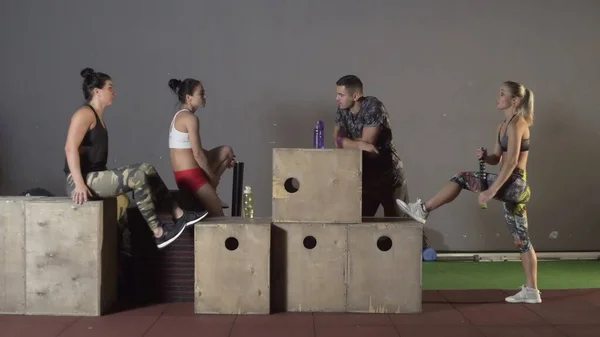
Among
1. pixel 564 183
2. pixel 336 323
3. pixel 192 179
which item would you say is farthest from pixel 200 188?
pixel 564 183

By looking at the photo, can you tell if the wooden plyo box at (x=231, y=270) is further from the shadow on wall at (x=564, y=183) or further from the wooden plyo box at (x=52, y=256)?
the shadow on wall at (x=564, y=183)

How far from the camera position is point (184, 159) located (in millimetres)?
4102

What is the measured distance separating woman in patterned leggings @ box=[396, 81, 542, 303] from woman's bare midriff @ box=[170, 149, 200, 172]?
1437mm

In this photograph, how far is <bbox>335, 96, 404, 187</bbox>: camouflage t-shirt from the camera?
432cm

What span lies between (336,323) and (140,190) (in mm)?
1445

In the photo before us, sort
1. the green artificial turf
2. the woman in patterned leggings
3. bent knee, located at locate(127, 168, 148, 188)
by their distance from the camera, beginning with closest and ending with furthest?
1. bent knee, located at locate(127, 168, 148, 188)
2. the woman in patterned leggings
3. the green artificial turf

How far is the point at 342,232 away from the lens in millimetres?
3699

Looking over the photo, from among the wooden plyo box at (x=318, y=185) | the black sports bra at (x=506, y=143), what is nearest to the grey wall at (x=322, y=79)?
the black sports bra at (x=506, y=143)

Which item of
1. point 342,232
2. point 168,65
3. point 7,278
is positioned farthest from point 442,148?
point 7,278

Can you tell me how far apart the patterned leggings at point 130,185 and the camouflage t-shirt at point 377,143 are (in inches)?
58.2

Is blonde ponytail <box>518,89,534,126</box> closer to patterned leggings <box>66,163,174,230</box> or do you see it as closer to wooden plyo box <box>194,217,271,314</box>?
wooden plyo box <box>194,217,271,314</box>

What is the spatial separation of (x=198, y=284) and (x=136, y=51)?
8.76 ft

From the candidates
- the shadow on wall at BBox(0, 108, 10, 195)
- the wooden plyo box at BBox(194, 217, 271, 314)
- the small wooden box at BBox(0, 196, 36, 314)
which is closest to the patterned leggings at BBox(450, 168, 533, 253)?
the wooden plyo box at BBox(194, 217, 271, 314)

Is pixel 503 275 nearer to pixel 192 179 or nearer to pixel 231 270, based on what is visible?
pixel 231 270
